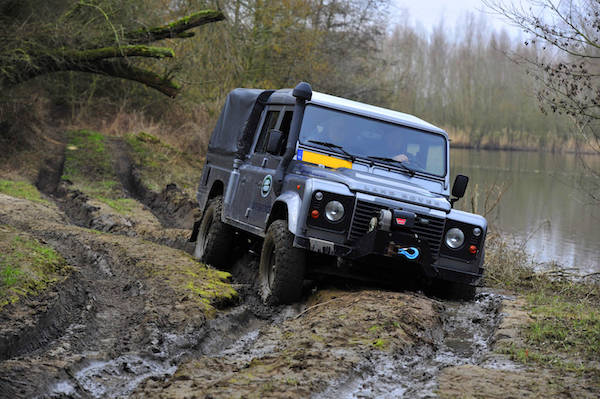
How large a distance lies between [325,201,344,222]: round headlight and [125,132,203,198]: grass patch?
1110cm

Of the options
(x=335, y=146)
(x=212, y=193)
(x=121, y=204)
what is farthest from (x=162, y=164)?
(x=335, y=146)

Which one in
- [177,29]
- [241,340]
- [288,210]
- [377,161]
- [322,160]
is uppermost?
[177,29]

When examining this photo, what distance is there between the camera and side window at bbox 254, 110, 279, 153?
894 cm

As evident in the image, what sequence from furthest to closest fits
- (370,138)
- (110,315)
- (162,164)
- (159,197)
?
(162,164) → (159,197) → (370,138) → (110,315)

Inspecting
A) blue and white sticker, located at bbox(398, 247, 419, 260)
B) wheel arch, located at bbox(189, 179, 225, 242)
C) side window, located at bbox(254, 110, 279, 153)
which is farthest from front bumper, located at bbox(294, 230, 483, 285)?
wheel arch, located at bbox(189, 179, 225, 242)

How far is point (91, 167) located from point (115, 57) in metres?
3.06

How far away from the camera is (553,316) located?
695 cm

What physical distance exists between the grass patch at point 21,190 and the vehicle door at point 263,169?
781 cm

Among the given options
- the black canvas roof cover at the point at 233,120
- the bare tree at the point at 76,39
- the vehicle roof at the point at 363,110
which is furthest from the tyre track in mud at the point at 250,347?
the bare tree at the point at 76,39

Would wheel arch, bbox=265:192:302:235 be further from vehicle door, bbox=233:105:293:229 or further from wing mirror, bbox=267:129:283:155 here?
wing mirror, bbox=267:129:283:155

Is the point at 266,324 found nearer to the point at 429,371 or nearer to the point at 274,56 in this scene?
the point at 429,371

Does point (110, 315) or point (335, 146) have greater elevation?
point (335, 146)

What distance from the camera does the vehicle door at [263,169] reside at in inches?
320

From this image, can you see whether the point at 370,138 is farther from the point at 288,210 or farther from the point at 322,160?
the point at 288,210
